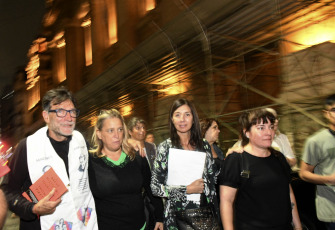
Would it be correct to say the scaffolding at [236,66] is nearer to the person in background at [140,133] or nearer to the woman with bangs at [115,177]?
the person in background at [140,133]

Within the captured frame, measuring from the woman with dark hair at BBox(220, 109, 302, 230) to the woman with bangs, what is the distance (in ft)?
2.65

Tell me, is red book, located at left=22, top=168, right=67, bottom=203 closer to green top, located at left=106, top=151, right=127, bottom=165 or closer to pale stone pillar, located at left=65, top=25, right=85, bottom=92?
green top, located at left=106, top=151, right=127, bottom=165

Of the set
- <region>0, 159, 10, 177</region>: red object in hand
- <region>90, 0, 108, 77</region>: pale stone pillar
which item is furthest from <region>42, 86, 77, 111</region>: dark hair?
<region>90, 0, 108, 77</region>: pale stone pillar

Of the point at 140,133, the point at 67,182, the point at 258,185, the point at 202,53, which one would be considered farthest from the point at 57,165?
the point at 202,53

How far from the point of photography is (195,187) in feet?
8.62

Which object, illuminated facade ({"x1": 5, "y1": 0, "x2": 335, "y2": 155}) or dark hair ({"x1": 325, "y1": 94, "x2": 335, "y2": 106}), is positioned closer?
dark hair ({"x1": 325, "y1": 94, "x2": 335, "y2": 106})

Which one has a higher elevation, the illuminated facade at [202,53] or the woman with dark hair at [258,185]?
the illuminated facade at [202,53]

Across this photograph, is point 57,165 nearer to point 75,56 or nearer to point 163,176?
point 163,176

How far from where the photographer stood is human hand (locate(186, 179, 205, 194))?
263cm

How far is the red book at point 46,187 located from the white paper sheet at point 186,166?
0.98m

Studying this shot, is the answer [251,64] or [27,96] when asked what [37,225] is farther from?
[27,96]

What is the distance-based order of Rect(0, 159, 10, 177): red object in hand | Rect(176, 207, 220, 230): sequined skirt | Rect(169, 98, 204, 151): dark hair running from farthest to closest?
Rect(169, 98, 204, 151): dark hair
Rect(176, 207, 220, 230): sequined skirt
Rect(0, 159, 10, 177): red object in hand

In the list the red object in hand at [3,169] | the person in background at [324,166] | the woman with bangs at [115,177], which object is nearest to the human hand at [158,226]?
the woman with bangs at [115,177]

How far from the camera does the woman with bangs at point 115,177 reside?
8.73 feet
